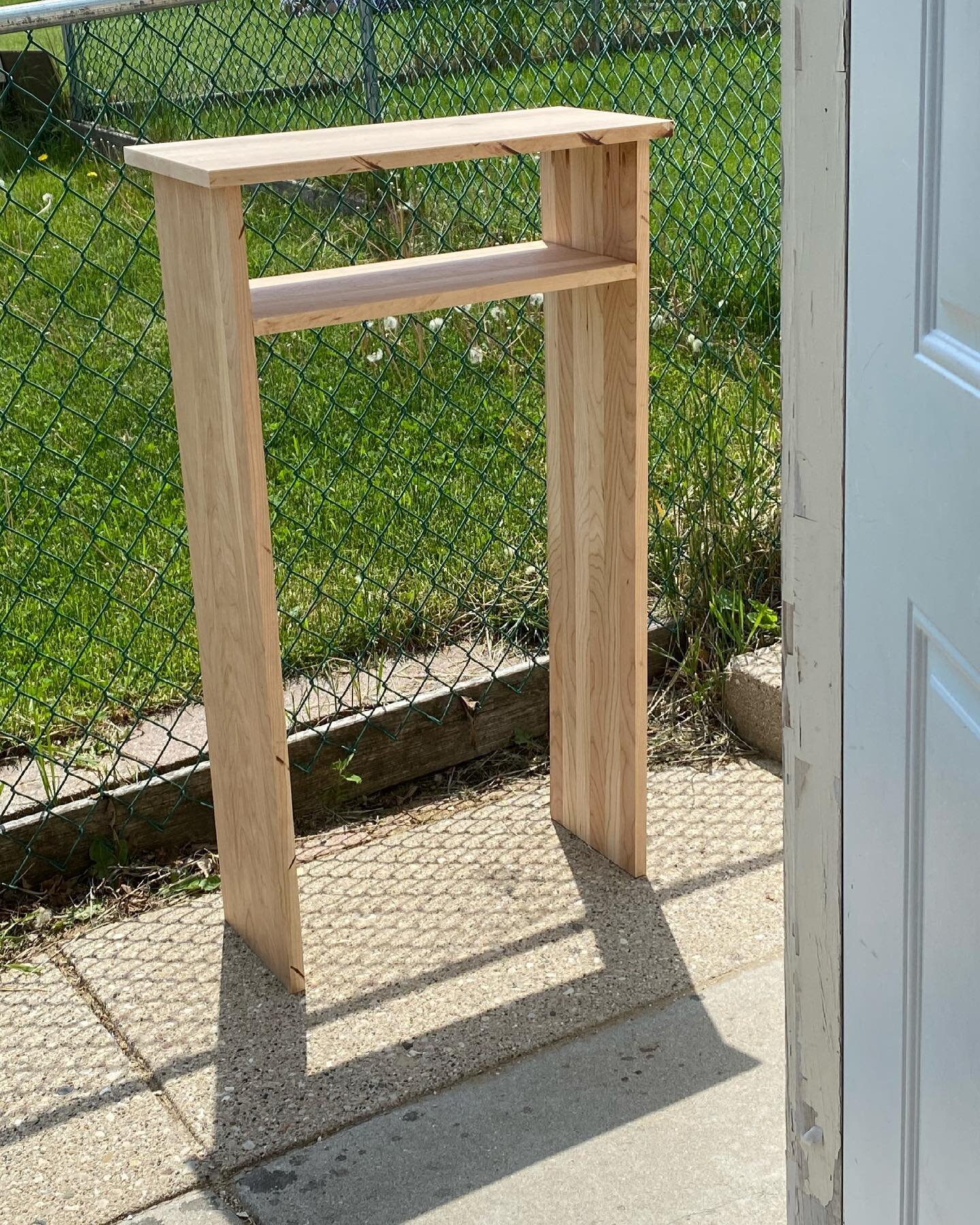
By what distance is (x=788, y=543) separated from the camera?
1.51 meters

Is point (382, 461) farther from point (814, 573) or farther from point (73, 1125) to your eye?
point (814, 573)

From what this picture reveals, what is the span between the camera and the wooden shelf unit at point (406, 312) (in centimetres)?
228

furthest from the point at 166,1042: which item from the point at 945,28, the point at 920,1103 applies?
the point at 945,28

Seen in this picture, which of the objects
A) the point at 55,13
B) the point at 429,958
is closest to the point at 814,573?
the point at 429,958

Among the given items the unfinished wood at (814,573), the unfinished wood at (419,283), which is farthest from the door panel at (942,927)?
the unfinished wood at (419,283)

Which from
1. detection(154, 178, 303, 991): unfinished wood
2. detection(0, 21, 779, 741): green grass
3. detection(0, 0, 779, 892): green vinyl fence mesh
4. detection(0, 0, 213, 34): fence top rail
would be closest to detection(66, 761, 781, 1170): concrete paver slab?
detection(154, 178, 303, 991): unfinished wood

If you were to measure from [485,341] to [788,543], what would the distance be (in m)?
3.24

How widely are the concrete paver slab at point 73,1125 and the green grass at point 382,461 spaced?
77 cm

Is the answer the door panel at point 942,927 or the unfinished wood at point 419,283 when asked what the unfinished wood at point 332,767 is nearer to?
the unfinished wood at point 419,283

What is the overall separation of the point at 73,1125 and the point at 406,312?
1.46 meters

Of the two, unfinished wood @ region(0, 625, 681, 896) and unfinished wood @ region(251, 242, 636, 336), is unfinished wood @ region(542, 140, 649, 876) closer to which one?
unfinished wood @ region(251, 242, 636, 336)

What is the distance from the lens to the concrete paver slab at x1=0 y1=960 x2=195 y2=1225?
7.28 feet

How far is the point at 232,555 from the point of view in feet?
8.12

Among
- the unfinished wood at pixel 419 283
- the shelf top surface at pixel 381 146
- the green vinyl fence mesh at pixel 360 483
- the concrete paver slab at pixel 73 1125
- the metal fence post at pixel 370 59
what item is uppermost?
the metal fence post at pixel 370 59
